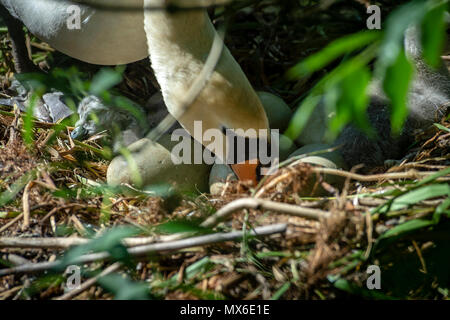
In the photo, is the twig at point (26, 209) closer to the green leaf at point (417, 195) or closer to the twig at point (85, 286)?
the twig at point (85, 286)

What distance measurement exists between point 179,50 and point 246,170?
16.0 inches

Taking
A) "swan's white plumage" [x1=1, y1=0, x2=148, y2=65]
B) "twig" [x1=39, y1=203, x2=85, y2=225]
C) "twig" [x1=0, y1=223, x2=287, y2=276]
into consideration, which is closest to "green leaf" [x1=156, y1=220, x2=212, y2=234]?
"twig" [x1=0, y1=223, x2=287, y2=276]

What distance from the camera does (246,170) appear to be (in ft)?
4.86

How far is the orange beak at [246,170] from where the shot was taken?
1.47m

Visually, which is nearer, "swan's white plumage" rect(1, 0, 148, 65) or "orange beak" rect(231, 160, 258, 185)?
"orange beak" rect(231, 160, 258, 185)

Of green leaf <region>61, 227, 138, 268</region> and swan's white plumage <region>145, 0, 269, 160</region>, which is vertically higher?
swan's white plumage <region>145, 0, 269, 160</region>

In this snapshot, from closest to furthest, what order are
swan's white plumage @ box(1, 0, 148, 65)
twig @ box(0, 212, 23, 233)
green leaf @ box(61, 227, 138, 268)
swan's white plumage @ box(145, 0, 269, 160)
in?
green leaf @ box(61, 227, 138, 268)
twig @ box(0, 212, 23, 233)
swan's white plumage @ box(145, 0, 269, 160)
swan's white plumage @ box(1, 0, 148, 65)

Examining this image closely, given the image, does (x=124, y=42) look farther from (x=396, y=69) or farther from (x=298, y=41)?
(x=396, y=69)

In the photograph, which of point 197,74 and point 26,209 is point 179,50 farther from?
point 26,209

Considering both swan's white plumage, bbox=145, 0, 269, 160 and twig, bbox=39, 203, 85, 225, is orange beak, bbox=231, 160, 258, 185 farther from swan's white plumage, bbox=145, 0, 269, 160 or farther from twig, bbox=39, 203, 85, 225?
twig, bbox=39, 203, 85, 225

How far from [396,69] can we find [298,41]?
1971mm

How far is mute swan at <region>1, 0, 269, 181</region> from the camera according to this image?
1.38 meters
